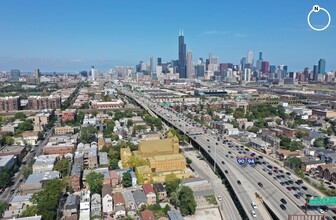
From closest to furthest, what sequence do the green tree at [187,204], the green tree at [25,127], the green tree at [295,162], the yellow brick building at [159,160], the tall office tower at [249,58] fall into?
1. the green tree at [187,204]
2. the yellow brick building at [159,160]
3. the green tree at [295,162]
4. the green tree at [25,127]
5. the tall office tower at [249,58]

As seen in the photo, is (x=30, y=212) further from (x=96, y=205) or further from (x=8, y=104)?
(x=8, y=104)

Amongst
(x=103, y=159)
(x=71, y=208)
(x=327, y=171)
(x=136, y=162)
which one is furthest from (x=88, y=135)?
(x=327, y=171)

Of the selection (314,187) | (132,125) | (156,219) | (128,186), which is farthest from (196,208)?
(132,125)

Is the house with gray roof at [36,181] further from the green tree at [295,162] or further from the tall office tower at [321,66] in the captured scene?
the tall office tower at [321,66]

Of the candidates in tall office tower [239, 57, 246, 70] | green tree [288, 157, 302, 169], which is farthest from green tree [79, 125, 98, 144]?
tall office tower [239, 57, 246, 70]

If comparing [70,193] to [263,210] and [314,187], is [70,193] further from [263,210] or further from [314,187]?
[314,187]

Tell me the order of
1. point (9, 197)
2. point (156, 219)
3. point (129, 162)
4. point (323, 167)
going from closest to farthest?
1. point (156, 219)
2. point (9, 197)
3. point (323, 167)
4. point (129, 162)

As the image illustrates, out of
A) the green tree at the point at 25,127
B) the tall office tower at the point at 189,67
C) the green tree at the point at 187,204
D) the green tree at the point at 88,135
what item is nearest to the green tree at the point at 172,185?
the green tree at the point at 187,204

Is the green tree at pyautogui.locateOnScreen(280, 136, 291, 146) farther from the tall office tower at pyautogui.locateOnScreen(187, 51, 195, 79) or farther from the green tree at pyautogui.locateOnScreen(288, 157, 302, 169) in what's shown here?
the tall office tower at pyautogui.locateOnScreen(187, 51, 195, 79)
